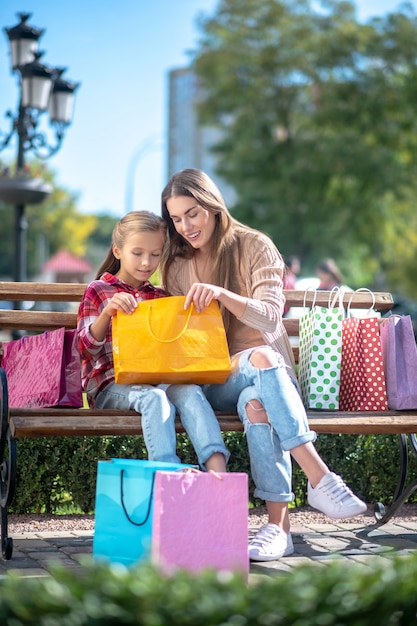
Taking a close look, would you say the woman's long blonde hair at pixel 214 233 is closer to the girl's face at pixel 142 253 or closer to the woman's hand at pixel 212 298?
the girl's face at pixel 142 253

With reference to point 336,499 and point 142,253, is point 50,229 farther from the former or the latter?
point 336,499

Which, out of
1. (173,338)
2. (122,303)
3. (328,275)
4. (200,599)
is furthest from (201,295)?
(328,275)

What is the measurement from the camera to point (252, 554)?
400cm

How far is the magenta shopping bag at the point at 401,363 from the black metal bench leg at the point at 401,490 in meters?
0.37

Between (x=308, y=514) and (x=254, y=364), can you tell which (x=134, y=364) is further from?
(x=308, y=514)

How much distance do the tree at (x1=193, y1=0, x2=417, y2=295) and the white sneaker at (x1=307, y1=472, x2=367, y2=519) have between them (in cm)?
2898

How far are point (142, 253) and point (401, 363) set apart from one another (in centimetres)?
129

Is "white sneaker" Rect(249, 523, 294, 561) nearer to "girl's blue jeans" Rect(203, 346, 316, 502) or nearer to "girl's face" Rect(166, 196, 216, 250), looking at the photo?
"girl's blue jeans" Rect(203, 346, 316, 502)

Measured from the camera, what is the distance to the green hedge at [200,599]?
200cm

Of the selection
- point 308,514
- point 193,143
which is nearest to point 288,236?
point 308,514

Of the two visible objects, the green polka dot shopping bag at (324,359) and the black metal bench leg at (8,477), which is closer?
the black metal bench leg at (8,477)

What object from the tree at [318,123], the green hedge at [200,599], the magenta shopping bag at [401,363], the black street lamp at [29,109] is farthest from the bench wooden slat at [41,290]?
the tree at [318,123]

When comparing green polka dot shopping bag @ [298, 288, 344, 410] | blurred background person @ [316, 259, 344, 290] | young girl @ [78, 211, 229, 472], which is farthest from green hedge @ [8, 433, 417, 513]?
blurred background person @ [316, 259, 344, 290]

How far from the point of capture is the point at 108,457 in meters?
5.35
